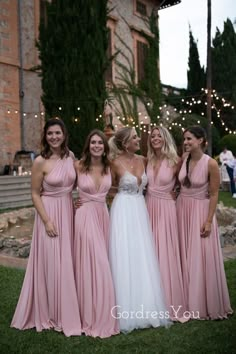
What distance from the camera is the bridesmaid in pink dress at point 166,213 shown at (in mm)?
3604

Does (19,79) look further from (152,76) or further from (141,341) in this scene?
(141,341)

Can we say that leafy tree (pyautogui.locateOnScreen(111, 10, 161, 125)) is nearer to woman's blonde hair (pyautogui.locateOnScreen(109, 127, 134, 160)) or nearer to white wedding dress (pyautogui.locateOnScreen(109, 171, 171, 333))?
woman's blonde hair (pyautogui.locateOnScreen(109, 127, 134, 160))

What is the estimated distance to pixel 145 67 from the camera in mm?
19781

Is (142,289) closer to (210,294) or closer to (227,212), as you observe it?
(210,294)

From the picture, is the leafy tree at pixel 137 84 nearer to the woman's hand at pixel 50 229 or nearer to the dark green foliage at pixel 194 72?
the dark green foliage at pixel 194 72

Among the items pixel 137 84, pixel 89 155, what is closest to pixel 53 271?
pixel 89 155

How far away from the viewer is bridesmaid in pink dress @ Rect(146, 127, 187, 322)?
3.60 metres

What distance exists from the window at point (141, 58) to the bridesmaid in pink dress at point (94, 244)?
16756mm

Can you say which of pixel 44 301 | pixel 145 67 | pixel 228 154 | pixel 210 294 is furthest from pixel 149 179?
pixel 145 67

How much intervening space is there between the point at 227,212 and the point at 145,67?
41.1 ft

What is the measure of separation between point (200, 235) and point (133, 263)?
667 millimetres

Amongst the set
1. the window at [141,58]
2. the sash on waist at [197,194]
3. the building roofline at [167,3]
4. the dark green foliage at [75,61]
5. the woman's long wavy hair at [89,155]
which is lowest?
the sash on waist at [197,194]

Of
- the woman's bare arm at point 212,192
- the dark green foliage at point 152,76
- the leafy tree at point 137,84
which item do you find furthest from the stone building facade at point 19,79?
the woman's bare arm at point 212,192

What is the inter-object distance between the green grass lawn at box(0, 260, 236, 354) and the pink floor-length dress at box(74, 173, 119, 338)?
0.45ft
